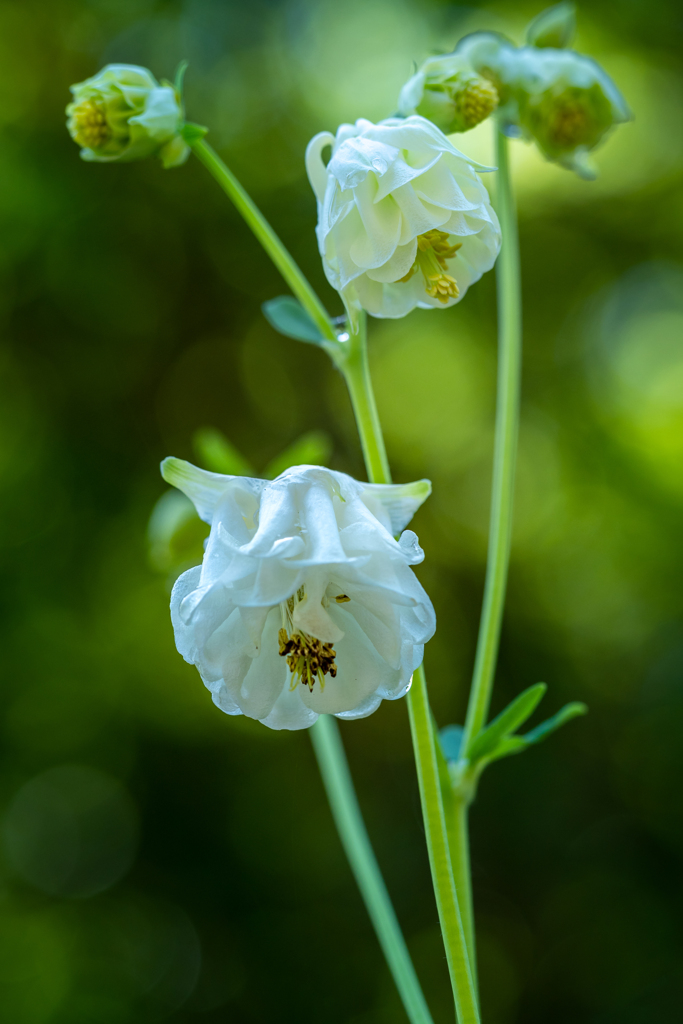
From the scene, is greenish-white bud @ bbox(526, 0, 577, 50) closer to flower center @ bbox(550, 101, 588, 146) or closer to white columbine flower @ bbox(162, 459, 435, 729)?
flower center @ bbox(550, 101, 588, 146)

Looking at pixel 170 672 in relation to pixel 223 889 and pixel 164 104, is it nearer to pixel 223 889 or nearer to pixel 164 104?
pixel 223 889

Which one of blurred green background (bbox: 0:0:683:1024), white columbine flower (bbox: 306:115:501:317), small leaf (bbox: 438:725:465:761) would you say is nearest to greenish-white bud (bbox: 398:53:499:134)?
white columbine flower (bbox: 306:115:501:317)

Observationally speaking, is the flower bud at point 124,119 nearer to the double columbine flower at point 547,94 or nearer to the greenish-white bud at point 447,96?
the greenish-white bud at point 447,96

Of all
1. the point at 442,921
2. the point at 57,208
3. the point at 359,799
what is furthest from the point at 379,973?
the point at 57,208

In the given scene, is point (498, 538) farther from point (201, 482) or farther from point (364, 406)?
point (201, 482)

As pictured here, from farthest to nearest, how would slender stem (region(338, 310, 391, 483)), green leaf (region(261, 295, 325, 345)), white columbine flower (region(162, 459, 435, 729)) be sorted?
green leaf (region(261, 295, 325, 345)) < slender stem (region(338, 310, 391, 483)) < white columbine flower (region(162, 459, 435, 729))
